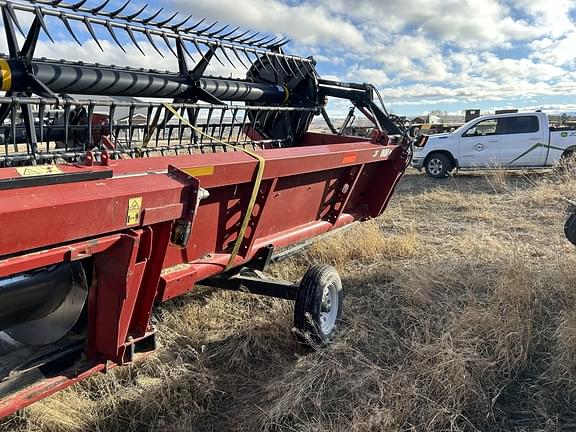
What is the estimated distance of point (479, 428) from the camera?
2.95 metres

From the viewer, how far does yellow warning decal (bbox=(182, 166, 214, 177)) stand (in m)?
2.71

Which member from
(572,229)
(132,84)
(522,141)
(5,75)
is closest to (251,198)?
(132,84)

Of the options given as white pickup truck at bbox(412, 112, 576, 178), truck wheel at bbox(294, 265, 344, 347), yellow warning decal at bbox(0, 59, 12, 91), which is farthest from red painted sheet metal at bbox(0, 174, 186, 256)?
white pickup truck at bbox(412, 112, 576, 178)

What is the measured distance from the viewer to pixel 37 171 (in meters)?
A: 2.14

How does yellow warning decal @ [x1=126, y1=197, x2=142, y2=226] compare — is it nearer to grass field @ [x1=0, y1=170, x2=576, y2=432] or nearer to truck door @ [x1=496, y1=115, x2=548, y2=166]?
grass field @ [x1=0, y1=170, x2=576, y2=432]

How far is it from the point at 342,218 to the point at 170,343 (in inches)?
78.0

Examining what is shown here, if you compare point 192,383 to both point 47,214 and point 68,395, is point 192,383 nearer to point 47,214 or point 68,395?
point 68,395

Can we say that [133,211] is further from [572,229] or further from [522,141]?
[522,141]

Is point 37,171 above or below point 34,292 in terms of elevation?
above

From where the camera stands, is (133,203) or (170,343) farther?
(170,343)

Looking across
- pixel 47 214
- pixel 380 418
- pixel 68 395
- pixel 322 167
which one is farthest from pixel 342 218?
pixel 47 214

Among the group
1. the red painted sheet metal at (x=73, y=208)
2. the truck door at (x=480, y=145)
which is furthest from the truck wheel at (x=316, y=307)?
the truck door at (x=480, y=145)

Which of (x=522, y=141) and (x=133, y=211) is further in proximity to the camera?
(x=522, y=141)

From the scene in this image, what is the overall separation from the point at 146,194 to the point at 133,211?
0.10 meters
